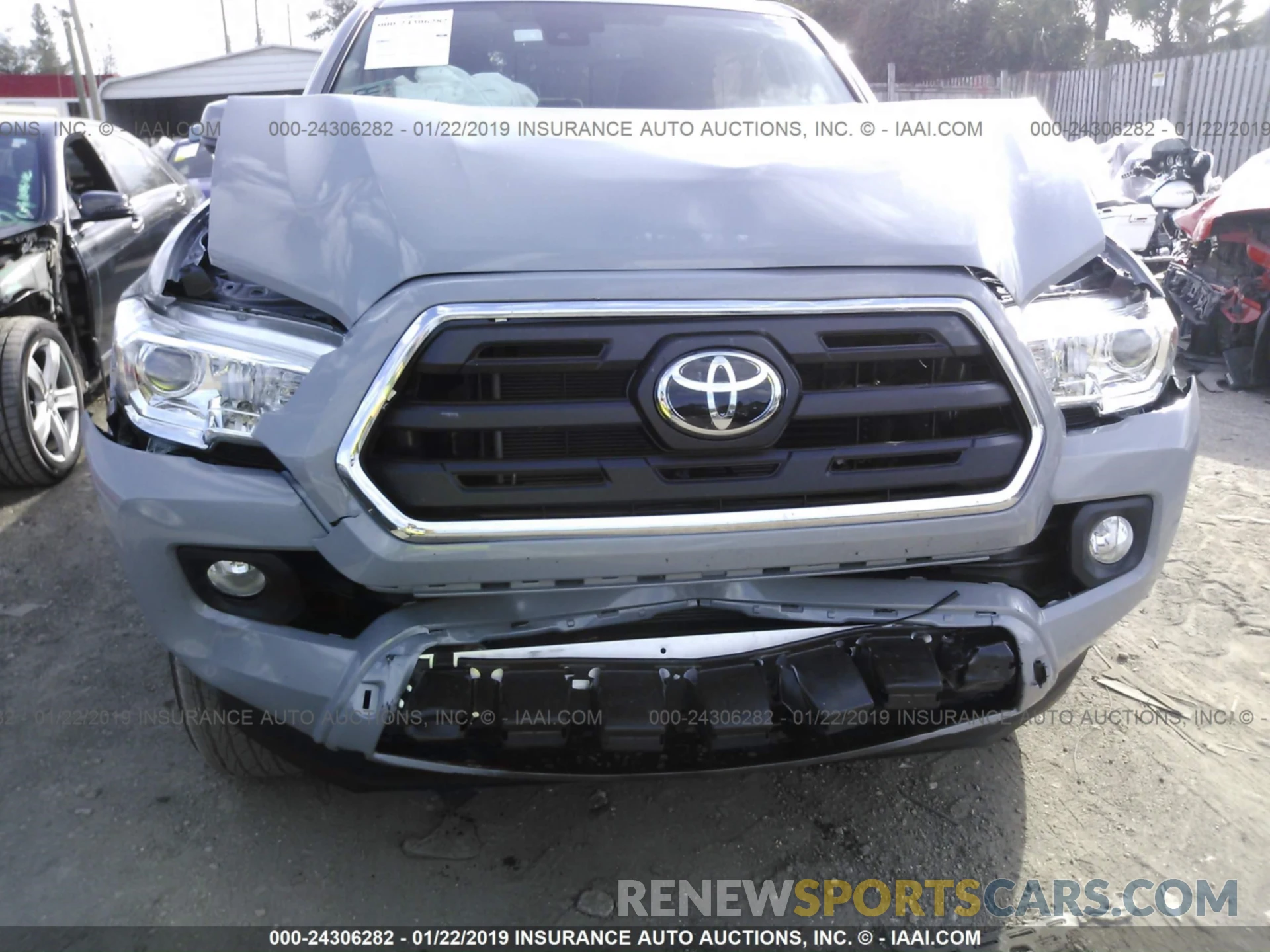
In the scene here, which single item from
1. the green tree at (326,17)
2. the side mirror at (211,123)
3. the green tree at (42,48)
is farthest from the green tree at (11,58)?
the side mirror at (211,123)

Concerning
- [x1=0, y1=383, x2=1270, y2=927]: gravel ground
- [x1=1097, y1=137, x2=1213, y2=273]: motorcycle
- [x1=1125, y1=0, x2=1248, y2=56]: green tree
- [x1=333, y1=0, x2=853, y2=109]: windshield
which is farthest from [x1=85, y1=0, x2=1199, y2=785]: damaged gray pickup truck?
[x1=1125, y1=0, x2=1248, y2=56]: green tree

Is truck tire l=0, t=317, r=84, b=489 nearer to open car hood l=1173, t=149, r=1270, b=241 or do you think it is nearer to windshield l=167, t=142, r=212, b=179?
windshield l=167, t=142, r=212, b=179

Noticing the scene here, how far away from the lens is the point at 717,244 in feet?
5.62

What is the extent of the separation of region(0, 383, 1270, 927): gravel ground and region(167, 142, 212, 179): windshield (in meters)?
8.71

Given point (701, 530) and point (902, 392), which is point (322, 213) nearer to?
point (701, 530)

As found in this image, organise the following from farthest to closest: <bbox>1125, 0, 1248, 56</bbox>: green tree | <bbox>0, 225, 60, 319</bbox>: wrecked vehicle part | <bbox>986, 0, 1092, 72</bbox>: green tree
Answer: <bbox>986, 0, 1092, 72</bbox>: green tree
<bbox>1125, 0, 1248, 56</bbox>: green tree
<bbox>0, 225, 60, 319</bbox>: wrecked vehicle part

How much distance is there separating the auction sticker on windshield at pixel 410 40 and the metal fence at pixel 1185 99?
1222 cm

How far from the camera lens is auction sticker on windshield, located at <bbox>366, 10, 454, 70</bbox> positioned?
2926mm

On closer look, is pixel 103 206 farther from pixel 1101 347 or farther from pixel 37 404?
pixel 1101 347

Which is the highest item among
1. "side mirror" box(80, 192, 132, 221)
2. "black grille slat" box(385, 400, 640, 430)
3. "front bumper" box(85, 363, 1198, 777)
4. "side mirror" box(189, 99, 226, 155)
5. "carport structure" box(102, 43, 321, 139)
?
"carport structure" box(102, 43, 321, 139)

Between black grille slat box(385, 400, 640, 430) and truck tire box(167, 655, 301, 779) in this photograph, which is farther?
truck tire box(167, 655, 301, 779)

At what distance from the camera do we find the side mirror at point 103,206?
461cm

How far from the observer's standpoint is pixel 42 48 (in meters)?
64.4
